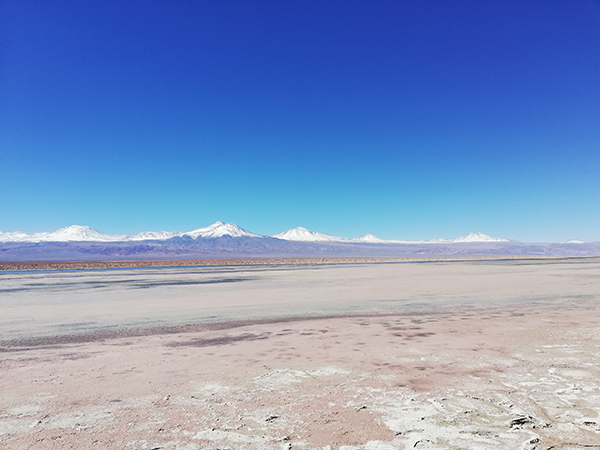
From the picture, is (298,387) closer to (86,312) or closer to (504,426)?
(504,426)

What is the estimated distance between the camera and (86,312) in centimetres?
1341

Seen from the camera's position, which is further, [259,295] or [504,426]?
[259,295]

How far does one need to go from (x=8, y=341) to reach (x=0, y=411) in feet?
17.3

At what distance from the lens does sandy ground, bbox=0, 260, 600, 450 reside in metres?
4.12

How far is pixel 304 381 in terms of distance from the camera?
5855mm

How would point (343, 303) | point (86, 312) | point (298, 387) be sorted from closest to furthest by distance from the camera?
point (298, 387) < point (86, 312) < point (343, 303)

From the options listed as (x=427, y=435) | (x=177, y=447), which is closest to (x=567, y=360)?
(x=427, y=435)

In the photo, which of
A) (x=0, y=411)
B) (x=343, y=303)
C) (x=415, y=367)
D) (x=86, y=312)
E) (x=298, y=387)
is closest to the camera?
→ (x=0, y=411)

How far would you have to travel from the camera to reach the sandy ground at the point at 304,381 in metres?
4.12

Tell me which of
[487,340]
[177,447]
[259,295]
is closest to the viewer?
[177,447]

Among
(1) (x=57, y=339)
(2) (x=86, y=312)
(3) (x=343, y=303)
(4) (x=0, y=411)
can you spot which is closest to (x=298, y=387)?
(4) (x=0, y=411)

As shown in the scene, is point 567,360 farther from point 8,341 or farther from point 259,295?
point 259,295

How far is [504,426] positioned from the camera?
13.9 feet

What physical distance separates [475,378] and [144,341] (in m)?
7.32
